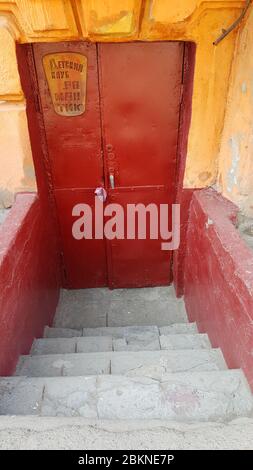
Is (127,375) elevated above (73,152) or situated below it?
below

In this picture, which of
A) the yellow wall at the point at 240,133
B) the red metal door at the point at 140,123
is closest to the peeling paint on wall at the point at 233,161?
the yellow wall at the point at 240,133

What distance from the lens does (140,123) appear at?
3424 mm

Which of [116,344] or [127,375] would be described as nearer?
[127,375]

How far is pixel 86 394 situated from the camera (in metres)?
2.14

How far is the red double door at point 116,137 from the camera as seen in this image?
3.10 meters

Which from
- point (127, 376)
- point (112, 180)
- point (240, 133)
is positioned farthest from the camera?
point (112, 180)

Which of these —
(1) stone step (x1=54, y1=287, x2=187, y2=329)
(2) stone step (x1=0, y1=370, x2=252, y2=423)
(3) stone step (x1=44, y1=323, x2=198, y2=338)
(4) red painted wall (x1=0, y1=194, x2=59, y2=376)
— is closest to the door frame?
(4) red painted wall (x1=0, y1=194, x2=59, y2=376)

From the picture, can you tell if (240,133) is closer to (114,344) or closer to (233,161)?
(233,161)

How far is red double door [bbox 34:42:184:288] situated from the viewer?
3.10 metres

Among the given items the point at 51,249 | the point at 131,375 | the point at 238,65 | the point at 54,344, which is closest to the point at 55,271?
the point at 51,249

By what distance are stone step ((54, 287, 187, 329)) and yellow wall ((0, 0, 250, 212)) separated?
2224 millimetres

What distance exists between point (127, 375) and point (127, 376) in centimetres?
5

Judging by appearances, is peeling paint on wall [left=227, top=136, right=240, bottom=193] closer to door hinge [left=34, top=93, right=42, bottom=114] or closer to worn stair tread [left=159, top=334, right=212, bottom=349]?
worn stair tread [left=159, top=334, right=212, bottom=349]

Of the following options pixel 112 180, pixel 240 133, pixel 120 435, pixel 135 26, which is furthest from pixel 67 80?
pixel 120 435
